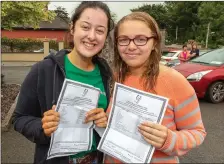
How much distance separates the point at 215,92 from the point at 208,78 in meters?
0.57

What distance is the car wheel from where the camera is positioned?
25.2 ft

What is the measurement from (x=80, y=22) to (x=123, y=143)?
770 mm

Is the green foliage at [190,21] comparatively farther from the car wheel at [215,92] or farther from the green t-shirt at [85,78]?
the green t-shirt at [85,78]

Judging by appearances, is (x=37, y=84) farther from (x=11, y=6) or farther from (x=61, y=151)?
(x=11, y=6)

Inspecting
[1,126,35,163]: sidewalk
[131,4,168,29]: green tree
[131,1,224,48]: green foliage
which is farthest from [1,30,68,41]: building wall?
[131,4,168,29]: green tree

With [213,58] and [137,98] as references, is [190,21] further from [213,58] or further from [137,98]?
[137,98]

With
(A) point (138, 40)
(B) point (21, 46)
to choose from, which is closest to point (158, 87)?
(A) point (138, 40)

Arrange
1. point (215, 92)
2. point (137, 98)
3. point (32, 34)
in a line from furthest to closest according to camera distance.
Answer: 1. point (32, 34)
2. point (215, 92)
3. point (137, 98)

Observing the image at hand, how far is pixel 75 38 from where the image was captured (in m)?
1.71

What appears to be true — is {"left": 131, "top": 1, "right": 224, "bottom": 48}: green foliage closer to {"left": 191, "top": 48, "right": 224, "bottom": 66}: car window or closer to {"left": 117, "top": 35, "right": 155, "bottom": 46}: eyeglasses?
{"left": 191, "top": 48, "right": 224, "bottom": 66}: car window

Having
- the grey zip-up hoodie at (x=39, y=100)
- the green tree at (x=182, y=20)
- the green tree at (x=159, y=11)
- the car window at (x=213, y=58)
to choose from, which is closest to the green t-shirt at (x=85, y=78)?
the grey zip-up hoodie at (x=39, y=100)

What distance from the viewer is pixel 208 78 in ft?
24.6

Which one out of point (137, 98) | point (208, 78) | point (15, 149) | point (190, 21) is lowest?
point (15, 149)

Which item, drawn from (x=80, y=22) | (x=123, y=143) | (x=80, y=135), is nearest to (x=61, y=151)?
(x=80, y=135)
